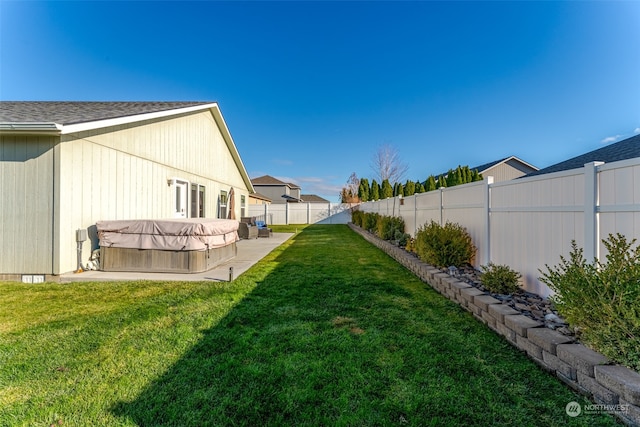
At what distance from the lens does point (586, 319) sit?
90.6 inches

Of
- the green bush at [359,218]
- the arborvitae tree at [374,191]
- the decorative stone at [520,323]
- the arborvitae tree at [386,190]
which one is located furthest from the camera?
the arborvitae tree at [374,191]

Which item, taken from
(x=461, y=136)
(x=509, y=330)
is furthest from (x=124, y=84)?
(x=461, y=136)

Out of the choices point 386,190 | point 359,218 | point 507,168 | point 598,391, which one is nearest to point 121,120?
point 598,391

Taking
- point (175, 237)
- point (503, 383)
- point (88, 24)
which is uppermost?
point (88, 24)

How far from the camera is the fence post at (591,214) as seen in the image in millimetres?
2748

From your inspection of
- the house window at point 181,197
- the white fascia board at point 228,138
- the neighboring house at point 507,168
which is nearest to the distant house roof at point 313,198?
the neighboring house at point 507,168

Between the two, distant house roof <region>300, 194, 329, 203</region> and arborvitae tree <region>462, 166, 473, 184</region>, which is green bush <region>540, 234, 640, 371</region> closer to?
arborvitae tree <region>462, 166, 473, 184</region>

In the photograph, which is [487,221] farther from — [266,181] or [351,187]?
[266,181]

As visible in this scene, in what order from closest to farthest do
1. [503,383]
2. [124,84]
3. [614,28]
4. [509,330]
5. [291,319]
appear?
[503,383] → [509,330] → [291,319] → [614,28] → [124,84]

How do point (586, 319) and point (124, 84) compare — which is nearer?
point (586, 319)

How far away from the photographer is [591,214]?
2.80m

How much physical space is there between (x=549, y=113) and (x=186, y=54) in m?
16.6

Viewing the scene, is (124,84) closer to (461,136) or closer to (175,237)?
(175,237)

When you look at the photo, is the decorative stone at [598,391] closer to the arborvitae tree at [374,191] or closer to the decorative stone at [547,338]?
the decorative stone at [547,338]
